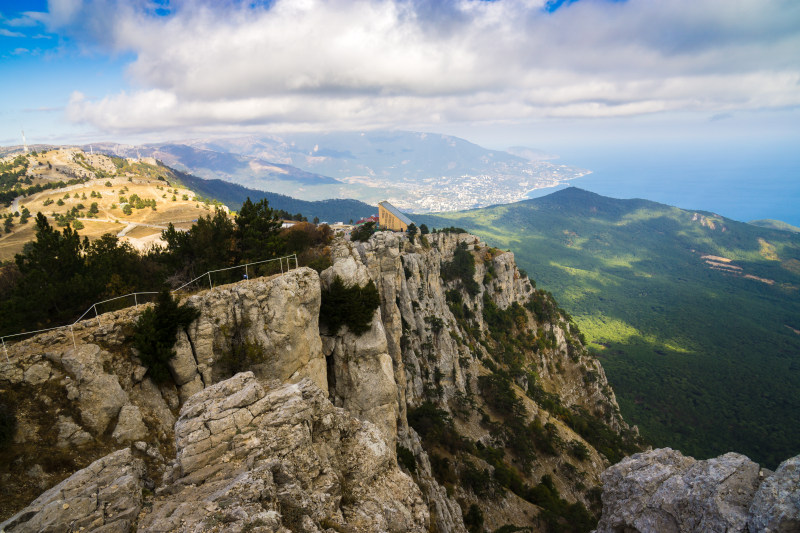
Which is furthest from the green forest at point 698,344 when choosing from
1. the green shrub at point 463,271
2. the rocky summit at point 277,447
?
the rocky summit at point 277,447

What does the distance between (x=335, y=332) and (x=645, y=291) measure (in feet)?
588

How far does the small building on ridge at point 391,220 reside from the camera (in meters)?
74.2

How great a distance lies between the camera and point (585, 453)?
41969mm

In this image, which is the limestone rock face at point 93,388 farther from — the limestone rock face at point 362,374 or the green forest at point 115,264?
the limestone rock face at point 362,374

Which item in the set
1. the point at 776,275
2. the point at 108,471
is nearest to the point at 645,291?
the point at 776,275

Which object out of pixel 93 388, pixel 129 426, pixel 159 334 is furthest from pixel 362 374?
pixel 93 388

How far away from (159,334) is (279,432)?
8.33 metres

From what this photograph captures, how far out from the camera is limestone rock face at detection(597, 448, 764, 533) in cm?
1245

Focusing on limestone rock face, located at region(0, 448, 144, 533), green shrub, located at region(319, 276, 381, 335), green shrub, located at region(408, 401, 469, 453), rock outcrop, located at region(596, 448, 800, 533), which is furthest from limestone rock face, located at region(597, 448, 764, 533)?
green shrub, located at region(408, 401, 469, 453)

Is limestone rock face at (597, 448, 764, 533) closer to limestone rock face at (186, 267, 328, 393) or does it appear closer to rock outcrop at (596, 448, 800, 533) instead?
rock outcrop at (596, 448, 800, 533)

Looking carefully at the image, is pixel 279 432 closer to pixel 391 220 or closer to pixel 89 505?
pixel 89 505

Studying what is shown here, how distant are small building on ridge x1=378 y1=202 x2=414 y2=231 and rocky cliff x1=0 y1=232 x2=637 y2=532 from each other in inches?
1231

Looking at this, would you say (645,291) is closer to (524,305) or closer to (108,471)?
(524,305)

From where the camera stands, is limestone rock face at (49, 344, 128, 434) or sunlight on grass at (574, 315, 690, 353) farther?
sunlight on grass at (574, 315, 690, 353)
